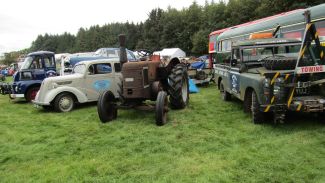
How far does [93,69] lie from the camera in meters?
10.6

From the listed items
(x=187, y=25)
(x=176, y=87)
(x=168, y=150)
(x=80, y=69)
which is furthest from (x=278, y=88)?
(x=187, y=25)

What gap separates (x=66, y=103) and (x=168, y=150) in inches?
224

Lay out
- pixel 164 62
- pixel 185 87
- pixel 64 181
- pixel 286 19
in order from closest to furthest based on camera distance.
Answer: pixel 64 181
pixel 164 62
pixel 185 87
pixel 286 19

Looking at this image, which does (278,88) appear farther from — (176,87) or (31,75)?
(31,75)

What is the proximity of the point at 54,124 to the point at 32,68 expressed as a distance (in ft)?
20.2

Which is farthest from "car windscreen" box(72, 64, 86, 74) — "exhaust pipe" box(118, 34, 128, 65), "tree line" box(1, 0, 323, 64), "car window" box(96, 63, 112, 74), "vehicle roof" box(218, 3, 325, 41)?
"tree line" box(1, 0, 323, 64)

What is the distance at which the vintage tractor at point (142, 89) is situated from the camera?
25.8ft

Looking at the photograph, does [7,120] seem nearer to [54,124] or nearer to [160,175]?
[54,124]

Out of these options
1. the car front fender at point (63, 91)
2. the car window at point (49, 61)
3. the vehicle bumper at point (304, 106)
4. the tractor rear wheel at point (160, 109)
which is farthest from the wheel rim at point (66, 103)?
the vehicle bumper at point (304, 106)

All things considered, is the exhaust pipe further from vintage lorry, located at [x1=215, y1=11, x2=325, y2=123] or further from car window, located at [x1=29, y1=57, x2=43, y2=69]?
car window, located at [x1=29, y1=57, x2=43, y2=69]

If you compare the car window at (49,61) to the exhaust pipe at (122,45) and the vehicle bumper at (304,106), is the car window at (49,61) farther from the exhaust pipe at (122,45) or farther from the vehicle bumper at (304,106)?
the vehicle bumper at (304,106)

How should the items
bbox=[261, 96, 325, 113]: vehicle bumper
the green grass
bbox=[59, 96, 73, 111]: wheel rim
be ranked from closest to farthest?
1. the green grass
2. bbox=[261, 96, 325, 113]: vehicle bumper
3. bbox=[59, 96, 73, 111]: wheel rim

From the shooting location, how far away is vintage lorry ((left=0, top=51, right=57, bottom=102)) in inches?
510

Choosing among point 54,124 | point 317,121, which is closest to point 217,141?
point 317,121
